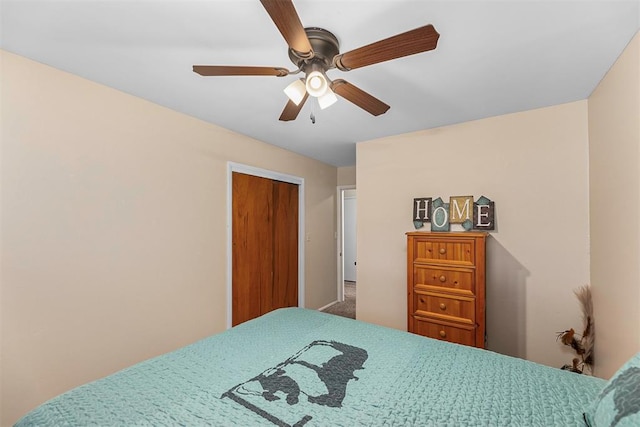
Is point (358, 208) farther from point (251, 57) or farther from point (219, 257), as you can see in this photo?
point (251, 57)

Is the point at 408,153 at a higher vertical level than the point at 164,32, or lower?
lower

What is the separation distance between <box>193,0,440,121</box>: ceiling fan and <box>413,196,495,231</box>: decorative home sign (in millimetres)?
1490

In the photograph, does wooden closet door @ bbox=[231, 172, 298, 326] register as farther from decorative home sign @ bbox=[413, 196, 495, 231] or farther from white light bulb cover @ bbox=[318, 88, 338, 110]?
white light bulb cover @ bbox=[318, 88, 338, 110]

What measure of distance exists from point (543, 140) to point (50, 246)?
3782 millimetres

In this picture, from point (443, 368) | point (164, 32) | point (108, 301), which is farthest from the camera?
point (108, 301)

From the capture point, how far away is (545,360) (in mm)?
2318

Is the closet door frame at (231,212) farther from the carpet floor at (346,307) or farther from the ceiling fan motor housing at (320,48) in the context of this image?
the ceiling fan motor housing at (320,48)

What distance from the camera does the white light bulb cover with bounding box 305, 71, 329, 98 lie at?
1.31 metres

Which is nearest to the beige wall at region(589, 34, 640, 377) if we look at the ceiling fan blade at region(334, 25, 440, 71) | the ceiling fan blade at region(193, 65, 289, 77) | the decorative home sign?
the decorative home sign

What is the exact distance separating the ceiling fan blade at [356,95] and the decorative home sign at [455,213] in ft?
4.66

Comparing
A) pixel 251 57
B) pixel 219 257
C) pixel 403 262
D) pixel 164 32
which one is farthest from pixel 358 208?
pixel 164 32

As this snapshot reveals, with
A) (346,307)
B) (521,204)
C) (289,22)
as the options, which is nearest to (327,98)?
(289,22)

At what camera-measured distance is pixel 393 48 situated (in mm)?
1142

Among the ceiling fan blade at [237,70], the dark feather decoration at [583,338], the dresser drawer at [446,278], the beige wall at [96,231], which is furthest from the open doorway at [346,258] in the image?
the ceiling fan blade at [237,70]
